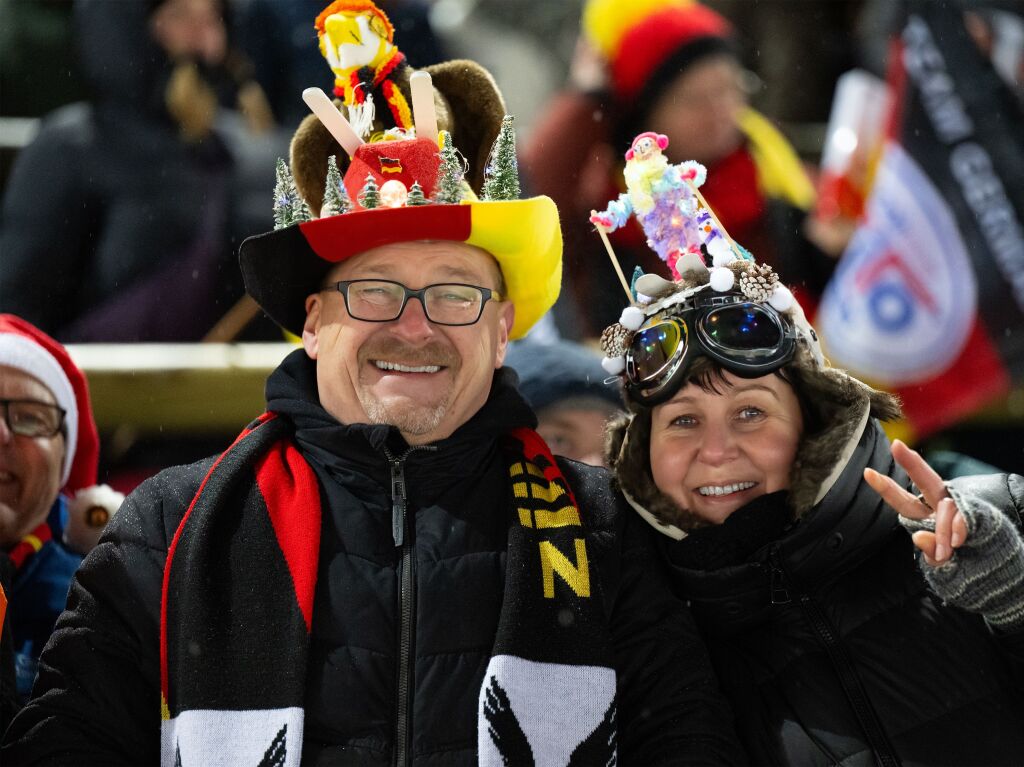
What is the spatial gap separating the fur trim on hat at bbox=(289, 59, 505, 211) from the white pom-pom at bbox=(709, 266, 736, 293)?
738 mm

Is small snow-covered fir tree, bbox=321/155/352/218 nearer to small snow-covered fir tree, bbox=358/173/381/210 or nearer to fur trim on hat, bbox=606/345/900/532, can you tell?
small snow-covered fir tree, bbox=358/173/381/210

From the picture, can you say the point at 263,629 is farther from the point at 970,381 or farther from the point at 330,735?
the point at 970,381

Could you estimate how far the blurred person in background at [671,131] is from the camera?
221 inches

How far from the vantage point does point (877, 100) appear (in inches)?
245

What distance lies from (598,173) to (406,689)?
11.1 feet

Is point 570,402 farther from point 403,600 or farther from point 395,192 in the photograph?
point 403,600

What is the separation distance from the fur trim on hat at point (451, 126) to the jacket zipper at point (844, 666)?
133 centimetres

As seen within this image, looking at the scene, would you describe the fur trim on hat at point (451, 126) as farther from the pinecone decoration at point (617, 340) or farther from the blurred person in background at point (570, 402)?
the blurred person in background at point (570, 402)

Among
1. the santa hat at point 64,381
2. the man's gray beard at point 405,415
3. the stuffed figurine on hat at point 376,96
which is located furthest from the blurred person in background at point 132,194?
the man's gray beard at point 405,415

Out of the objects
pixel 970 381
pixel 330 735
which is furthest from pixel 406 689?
pixel 970 381

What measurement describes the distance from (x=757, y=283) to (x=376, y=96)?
115cm

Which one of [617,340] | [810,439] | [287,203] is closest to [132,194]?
[287,203]

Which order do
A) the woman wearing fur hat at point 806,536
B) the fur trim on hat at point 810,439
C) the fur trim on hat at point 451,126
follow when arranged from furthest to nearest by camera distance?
the fur trim on hat at point 451,126 → the fur trim on hat at point 810,439 → the woman wearing fur hat at point 806,536

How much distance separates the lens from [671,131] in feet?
18.8
